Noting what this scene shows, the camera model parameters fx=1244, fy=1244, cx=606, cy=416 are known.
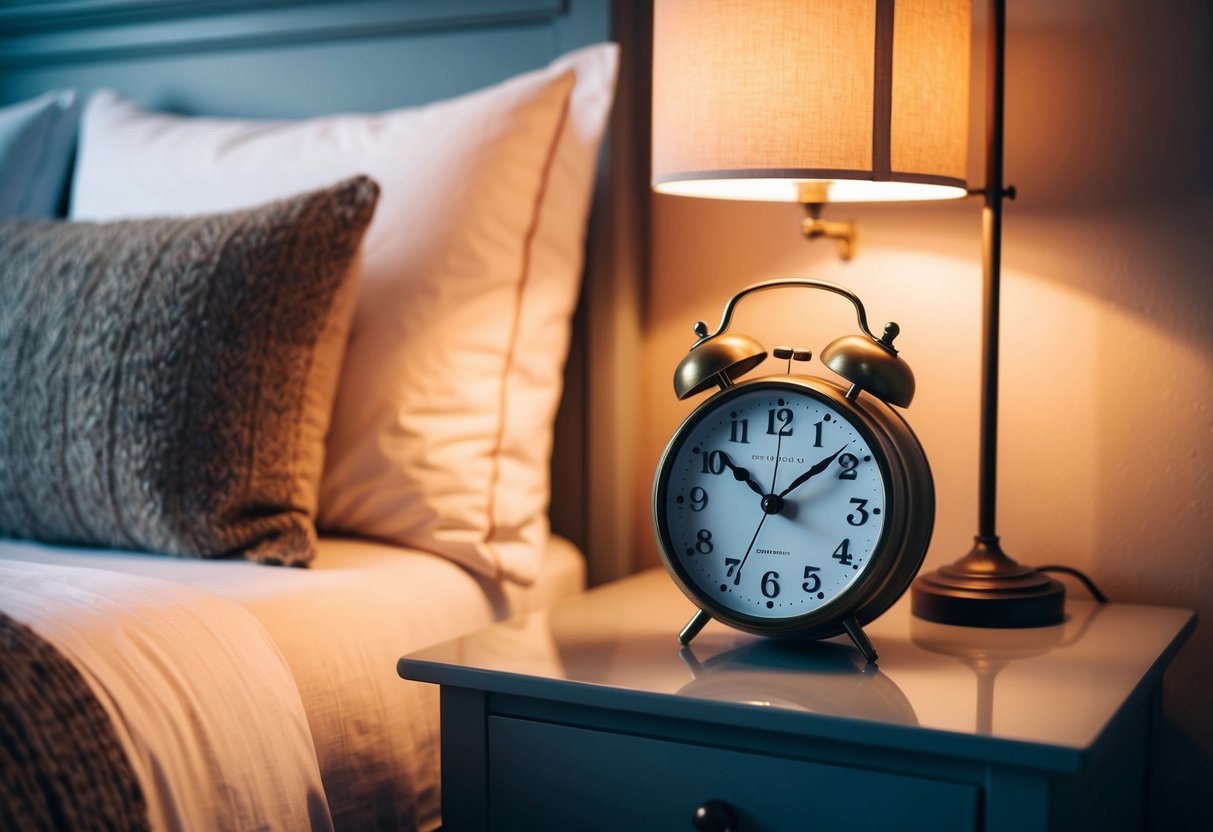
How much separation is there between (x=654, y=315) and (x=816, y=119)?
52 cm

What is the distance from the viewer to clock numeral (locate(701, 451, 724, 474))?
111 centimetres

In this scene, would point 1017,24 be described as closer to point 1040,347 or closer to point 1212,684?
point 1040,347

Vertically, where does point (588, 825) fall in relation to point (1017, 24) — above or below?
below

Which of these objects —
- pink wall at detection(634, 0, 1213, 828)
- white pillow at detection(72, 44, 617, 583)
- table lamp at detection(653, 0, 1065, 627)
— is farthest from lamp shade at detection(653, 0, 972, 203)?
white pillow at detection(72, 44, 617, 583)

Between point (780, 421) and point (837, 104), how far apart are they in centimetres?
29

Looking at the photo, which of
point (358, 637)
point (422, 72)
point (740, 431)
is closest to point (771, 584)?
point (740, 431)

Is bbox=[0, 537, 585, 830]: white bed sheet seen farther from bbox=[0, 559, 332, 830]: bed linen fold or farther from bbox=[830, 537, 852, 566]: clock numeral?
bbox=[830, 537, 852, 566]: clock numeral

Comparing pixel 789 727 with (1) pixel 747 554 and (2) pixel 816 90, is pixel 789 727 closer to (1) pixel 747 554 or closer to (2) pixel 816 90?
(1) pixel 747 554

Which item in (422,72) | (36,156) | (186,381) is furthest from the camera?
(36,156)

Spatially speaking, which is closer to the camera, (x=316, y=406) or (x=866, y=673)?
(x=866, y=673)

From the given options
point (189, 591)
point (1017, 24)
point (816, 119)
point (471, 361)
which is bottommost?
point (189, 591)

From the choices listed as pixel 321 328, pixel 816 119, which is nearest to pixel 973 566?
pixel 816 119

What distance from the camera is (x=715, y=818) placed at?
975mm

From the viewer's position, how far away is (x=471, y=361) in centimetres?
143
